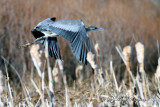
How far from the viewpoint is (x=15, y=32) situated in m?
4.34

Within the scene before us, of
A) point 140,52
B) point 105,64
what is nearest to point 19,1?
point 105,64

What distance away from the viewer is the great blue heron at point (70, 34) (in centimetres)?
244

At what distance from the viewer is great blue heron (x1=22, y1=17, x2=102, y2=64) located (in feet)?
8.02

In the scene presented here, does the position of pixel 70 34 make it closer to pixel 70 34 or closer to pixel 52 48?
pixel 70 34

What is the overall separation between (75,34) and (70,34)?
0.06 metres

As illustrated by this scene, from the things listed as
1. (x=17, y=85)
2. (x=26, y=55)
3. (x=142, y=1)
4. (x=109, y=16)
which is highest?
(x=142, y=1)

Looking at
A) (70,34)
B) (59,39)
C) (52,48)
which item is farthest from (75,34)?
(59,39)

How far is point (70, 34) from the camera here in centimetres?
264

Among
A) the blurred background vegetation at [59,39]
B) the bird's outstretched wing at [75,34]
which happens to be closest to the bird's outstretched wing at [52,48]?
A: the bird's outstretched wing at [75,34]

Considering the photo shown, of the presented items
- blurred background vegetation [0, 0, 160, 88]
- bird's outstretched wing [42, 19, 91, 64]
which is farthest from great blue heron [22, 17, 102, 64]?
blurred background vegetation [0, 0, 160, 88]

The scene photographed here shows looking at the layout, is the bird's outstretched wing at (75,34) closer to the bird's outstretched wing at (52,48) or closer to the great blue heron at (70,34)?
the great blue heron at (70,34)

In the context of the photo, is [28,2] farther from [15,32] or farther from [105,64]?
[105,64]

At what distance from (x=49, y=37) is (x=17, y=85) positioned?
1.37 m

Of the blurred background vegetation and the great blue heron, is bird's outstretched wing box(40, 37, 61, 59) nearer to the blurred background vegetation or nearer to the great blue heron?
the great blue heron
